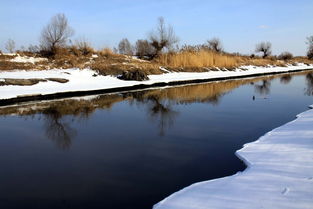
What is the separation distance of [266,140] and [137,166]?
8.22 ft

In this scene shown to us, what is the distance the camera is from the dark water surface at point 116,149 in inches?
145

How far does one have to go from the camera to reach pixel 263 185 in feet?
11.6

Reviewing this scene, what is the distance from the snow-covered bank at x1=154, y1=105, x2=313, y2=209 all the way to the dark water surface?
263 mm

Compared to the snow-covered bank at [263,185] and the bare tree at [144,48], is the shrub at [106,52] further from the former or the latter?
the snow-covered bank at [263,185]

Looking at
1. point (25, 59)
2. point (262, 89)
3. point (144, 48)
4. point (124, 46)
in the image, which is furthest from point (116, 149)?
point (124, 46)

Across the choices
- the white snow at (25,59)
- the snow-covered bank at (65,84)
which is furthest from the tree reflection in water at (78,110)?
the white snow at (25,59)

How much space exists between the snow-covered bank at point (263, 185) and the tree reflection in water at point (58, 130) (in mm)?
2966

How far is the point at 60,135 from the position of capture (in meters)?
6.51

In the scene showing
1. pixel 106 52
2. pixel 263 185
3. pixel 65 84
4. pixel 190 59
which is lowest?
pixel 263 185

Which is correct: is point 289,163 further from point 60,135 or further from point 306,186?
point 60,135

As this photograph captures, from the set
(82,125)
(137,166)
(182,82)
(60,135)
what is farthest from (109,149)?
(182,82)

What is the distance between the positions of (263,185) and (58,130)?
192 inches

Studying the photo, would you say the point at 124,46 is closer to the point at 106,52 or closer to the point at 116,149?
the point at 106,52

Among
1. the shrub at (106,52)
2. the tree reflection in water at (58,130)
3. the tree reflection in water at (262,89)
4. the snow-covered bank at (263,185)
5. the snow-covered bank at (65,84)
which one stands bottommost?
the snow-covered bank at (263,185)
